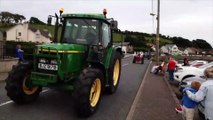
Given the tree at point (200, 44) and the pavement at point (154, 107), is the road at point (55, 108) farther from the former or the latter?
the tree at point (200, 44)

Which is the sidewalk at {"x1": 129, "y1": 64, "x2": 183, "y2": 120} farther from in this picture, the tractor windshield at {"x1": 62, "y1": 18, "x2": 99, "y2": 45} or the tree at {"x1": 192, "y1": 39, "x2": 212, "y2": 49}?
the tree at {"x1": 192, "y1": 39, "x2": 212, "y2": 49}

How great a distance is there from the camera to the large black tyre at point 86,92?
766 cm

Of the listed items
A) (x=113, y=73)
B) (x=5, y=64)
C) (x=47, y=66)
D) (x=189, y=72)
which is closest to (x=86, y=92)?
(x=47, y=66)

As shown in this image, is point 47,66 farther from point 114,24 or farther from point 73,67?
point 114,24

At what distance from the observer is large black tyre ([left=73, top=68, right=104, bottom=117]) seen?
7660 mm

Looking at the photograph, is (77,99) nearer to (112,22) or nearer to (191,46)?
(112,22)

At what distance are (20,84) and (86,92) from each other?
206 centimetres

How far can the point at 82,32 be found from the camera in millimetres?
9594

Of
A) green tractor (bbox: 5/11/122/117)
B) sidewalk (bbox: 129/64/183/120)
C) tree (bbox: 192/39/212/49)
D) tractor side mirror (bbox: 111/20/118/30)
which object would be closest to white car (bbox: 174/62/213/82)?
sidewalk (bbox: 129/64/183/120)

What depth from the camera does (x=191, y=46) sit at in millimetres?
147875

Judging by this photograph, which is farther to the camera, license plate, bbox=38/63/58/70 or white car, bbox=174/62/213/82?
white car, bbox=174/62/213/82

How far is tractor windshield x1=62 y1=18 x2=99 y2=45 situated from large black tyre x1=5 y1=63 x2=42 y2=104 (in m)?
1.60

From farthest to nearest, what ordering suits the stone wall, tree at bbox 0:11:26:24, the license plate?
tree at bbox 0:11:26:24 < the stone wall < the license plate

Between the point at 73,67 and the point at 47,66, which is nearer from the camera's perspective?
the point at 47,66
